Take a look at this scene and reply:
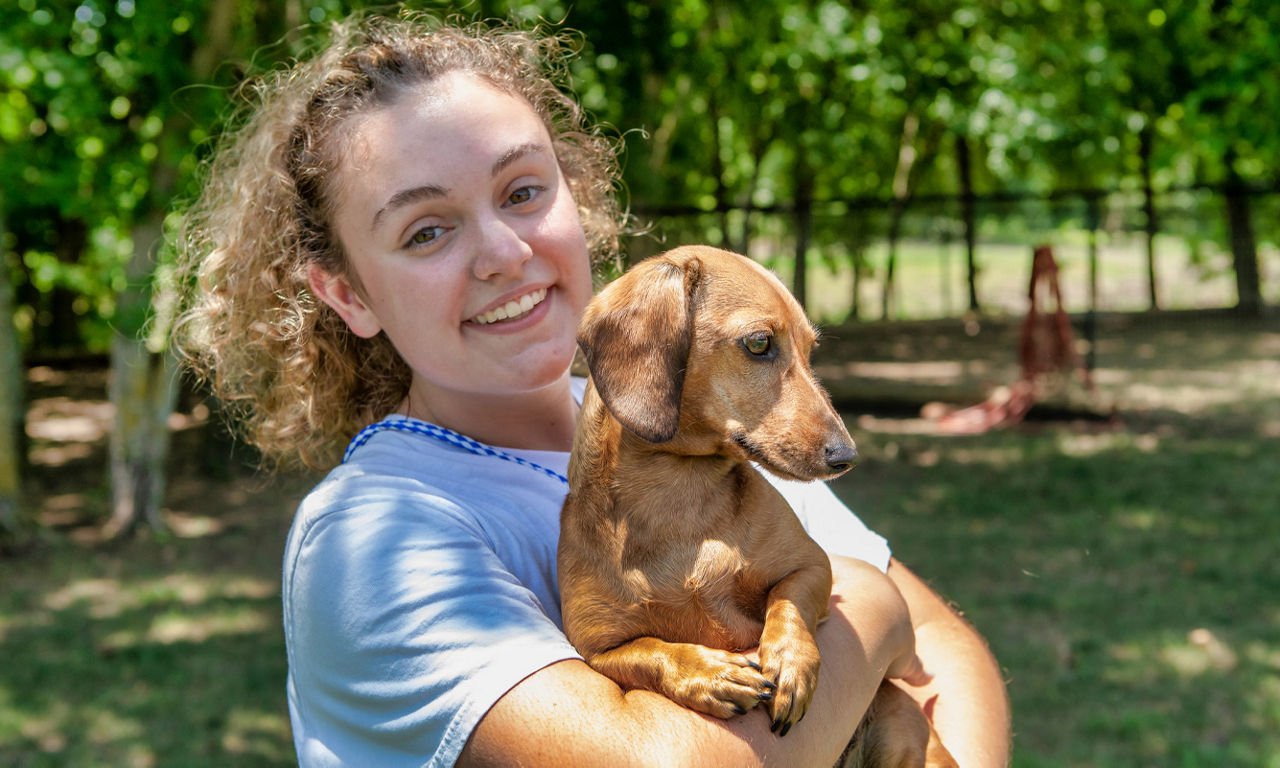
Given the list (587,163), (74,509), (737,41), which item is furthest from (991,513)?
(74,509)

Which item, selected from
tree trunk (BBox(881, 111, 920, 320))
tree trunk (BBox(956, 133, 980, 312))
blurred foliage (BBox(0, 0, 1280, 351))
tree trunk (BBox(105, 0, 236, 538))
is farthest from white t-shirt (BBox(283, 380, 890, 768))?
tree trunk (BBox(881, 111, 920, 320))

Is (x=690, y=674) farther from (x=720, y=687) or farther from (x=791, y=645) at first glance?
(x=791, y=645)

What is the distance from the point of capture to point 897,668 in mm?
1934

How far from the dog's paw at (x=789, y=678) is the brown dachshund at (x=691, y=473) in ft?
0.09

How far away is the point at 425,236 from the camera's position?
1860 mm

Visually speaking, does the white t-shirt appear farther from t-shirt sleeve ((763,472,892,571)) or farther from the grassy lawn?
the grassy lawn

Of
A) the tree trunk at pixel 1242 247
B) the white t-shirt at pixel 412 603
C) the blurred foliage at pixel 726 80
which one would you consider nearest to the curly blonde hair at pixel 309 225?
the white t-shirt at pixel 412 603

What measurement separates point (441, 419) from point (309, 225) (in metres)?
0.47

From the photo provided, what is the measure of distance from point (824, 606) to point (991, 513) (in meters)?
7.87

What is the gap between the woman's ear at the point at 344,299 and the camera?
6.75ft

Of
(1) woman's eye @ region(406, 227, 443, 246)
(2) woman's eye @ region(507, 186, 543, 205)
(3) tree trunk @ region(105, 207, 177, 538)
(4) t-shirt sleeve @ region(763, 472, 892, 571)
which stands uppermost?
(2) woman's eye @ region(507, 186, 543, 205)

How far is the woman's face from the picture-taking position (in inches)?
72.3

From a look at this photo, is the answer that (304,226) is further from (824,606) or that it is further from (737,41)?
(737,41)

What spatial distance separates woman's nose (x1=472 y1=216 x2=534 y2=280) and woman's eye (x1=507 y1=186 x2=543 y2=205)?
97mm
